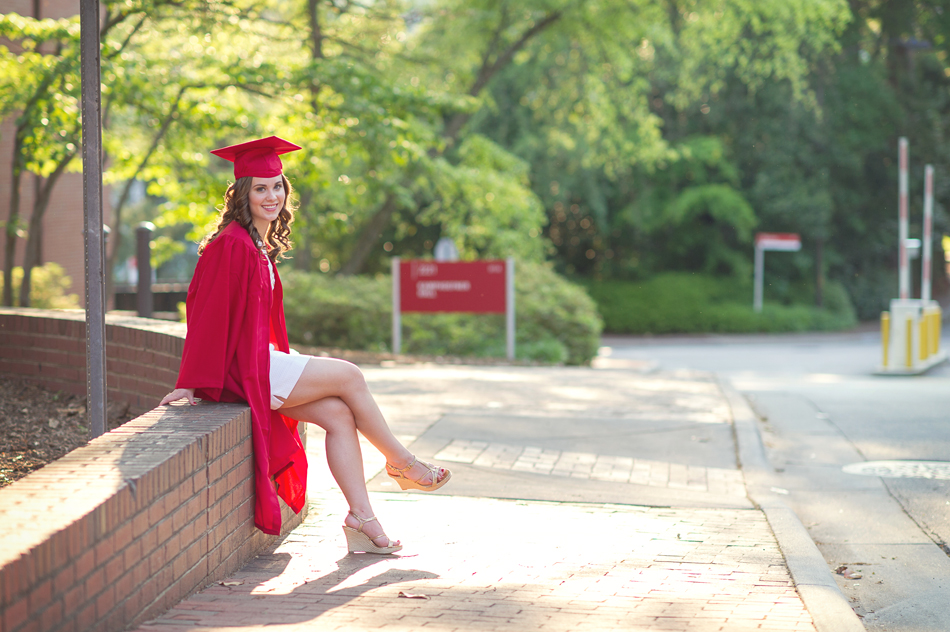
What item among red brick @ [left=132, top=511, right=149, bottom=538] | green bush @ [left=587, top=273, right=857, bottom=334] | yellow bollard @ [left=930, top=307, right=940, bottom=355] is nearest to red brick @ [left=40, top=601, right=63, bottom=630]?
red brick @ [left=132, top=511, right=149, bottom=538]

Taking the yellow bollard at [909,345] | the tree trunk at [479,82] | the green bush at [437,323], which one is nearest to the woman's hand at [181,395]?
the green bush at [437,323]

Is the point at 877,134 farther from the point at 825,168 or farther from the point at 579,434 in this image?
the point at 579,434

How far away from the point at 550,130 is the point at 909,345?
30.0ft

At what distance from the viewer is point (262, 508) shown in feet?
12.4

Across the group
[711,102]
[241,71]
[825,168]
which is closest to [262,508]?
[241,71]

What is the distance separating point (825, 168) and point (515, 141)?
12.5 meters

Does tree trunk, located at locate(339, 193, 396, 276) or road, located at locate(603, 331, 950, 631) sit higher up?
tree trunk, located at locate(339, 193, 396, 276)

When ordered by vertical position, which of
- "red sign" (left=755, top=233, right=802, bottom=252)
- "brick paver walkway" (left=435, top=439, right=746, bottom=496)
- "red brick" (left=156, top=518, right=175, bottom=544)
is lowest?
"brick paver walkway" (left=435, top=439, right=746, bottom=496)

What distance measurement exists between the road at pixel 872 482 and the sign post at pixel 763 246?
1839 centimetres

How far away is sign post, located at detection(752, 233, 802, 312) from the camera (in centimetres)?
3019

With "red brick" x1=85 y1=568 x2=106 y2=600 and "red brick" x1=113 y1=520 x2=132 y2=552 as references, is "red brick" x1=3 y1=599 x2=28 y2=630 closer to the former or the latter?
"red brick" x1=85 y1=568 x2=106 y2=600

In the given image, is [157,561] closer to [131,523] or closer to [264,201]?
[131,523]

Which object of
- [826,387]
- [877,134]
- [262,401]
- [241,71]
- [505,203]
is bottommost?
[826,387]

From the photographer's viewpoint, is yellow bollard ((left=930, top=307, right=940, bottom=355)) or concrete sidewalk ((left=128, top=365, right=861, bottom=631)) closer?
concrete sidewalk ((left=128, top=365, right=861, bottom=631))
